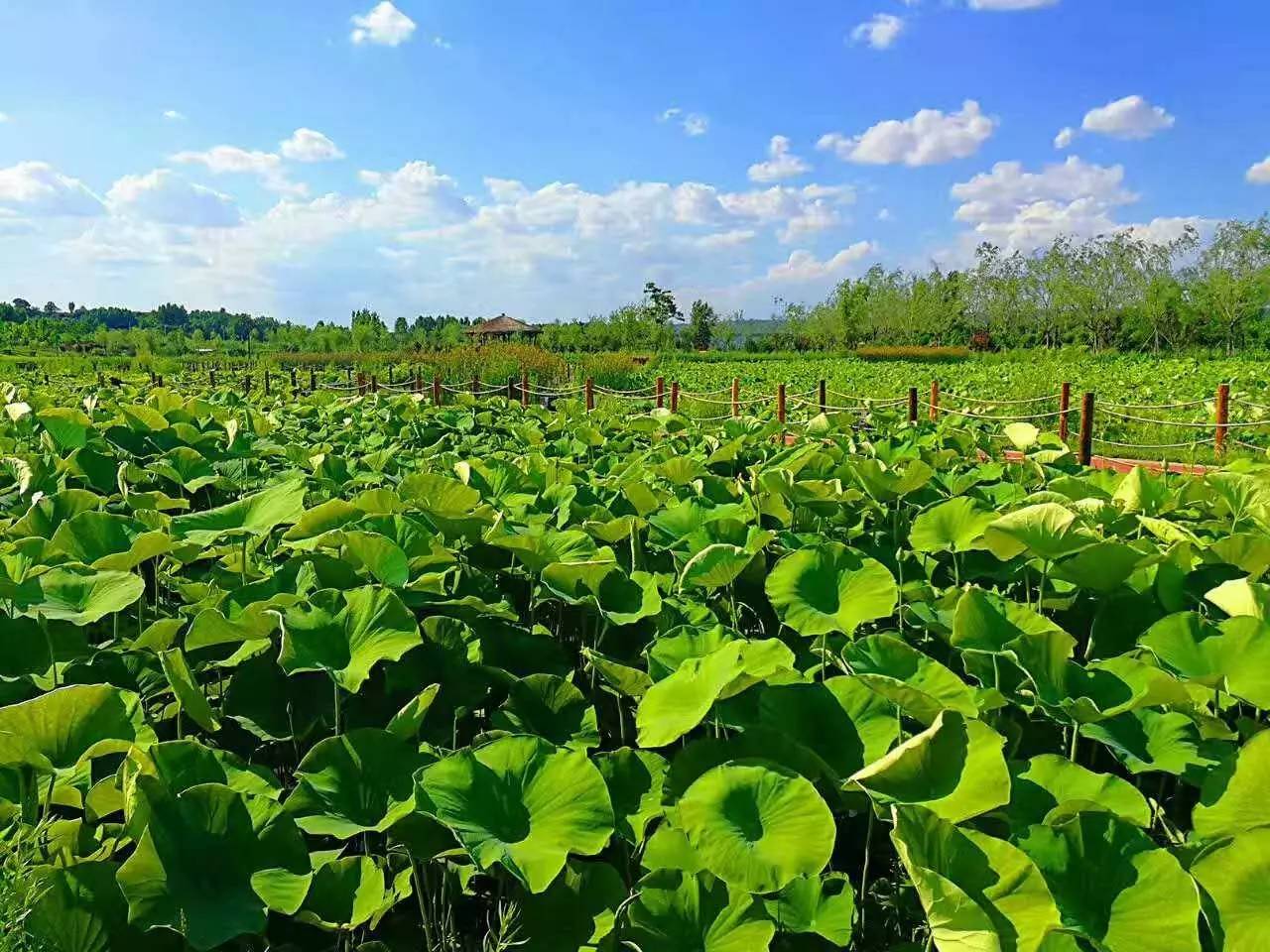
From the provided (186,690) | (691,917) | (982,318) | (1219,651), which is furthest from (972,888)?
(982,318)

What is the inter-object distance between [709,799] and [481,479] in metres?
1.47

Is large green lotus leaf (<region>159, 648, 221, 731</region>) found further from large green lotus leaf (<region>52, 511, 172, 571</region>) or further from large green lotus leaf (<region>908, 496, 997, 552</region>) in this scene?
large green lotus leaf (<region>908, 496, 997, 552</region>)

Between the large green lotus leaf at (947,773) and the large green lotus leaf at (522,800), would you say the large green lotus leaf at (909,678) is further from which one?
the large green lotus leaf at (522,800)

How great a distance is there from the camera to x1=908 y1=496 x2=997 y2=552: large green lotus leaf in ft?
5.02

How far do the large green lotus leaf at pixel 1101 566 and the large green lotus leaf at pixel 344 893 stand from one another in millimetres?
1102

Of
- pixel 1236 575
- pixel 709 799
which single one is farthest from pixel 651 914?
pixel 1236 575

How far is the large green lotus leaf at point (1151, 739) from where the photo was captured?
982mm

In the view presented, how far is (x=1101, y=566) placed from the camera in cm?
136

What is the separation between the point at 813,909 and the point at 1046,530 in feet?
2.47

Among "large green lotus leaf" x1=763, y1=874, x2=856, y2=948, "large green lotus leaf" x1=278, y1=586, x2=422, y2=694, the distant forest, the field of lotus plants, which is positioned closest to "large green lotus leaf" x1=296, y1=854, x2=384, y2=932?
the field of lotus plants

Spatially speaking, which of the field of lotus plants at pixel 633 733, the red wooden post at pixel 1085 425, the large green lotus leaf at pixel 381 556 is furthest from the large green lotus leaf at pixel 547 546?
the red wooden post at pixel 1085 425

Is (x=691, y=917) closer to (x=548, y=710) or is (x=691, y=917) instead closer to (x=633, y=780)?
(x=633, y=780)

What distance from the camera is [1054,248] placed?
47.9m

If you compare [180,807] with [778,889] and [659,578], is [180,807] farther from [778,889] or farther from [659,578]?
[659,578]
